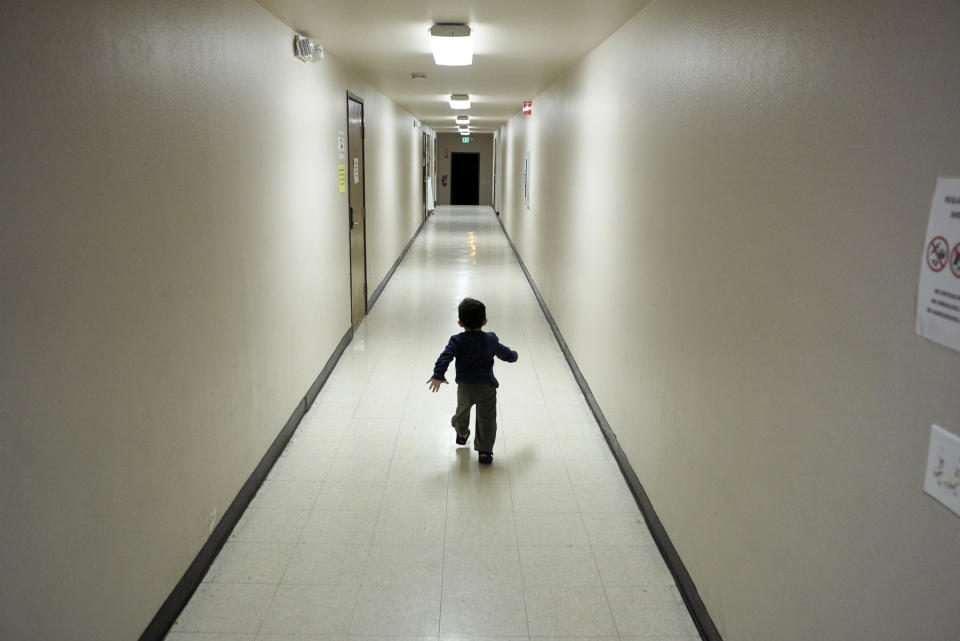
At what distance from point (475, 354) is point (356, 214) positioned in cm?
365

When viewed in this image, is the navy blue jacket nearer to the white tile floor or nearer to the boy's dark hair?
the boy's dark hair

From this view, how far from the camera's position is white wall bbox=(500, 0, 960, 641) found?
1.35 m

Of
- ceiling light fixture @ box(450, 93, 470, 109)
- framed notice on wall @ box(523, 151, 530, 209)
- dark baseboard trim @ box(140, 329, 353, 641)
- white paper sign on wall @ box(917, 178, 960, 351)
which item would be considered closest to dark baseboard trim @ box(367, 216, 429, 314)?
framed notice on wall @ box(523, 151, 530, 209)

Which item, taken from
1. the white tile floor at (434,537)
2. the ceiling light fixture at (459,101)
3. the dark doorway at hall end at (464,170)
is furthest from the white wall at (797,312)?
the dark doorway at hall end at (464,170)

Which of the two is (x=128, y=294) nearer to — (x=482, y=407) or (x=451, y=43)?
(x=482, y=407)

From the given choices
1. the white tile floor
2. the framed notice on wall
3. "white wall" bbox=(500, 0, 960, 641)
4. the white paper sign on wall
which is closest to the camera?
the white paper sign on wall

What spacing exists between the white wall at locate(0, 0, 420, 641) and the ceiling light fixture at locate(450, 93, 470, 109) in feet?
17.9

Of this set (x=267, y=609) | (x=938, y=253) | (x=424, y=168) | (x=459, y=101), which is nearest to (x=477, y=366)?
(x=267, y=609)

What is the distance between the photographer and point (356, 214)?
23.1 feet

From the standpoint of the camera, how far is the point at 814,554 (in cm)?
172

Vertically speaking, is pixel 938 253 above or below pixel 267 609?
above

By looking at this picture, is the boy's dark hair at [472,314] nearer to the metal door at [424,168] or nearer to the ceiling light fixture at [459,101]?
the ceiling light fixture at [459,101]

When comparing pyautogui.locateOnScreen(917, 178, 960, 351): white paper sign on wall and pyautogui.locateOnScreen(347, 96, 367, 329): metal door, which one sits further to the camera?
pyautogui.locateOnScreen(347, 96, 367, 329): metal door

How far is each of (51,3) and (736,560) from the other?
260 cm
